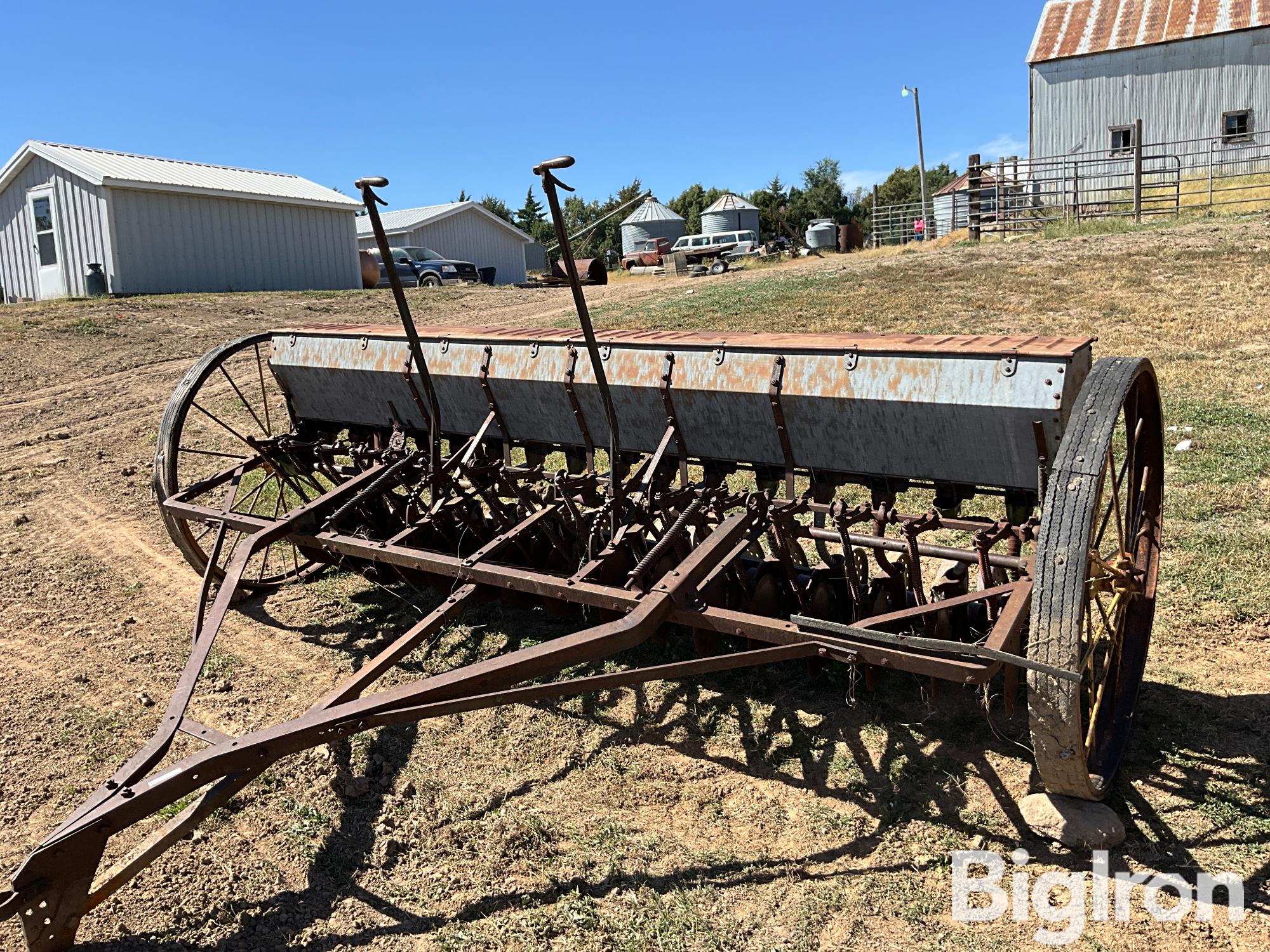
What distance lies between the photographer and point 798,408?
12.8 feet

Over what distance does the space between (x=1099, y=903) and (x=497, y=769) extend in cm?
212

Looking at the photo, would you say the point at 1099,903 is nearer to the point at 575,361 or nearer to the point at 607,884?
the point at 607,884

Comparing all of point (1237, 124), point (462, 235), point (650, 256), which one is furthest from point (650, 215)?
point (1237, 124)

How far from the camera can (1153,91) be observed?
79.4ft

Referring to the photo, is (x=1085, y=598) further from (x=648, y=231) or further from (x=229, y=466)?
(x=648, y=231)

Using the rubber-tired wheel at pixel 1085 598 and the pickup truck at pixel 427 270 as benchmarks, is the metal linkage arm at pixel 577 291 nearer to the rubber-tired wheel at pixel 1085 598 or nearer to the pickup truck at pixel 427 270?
the rubber-tired wheel at pixel 1085 598

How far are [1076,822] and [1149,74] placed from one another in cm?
2624

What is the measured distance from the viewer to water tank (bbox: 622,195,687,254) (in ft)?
137

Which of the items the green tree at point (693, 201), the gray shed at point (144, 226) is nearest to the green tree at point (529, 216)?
the green tree at point (693, 201)

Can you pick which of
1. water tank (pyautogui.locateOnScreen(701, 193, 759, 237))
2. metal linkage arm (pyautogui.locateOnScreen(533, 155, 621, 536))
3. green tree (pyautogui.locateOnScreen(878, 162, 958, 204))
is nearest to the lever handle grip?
metal linkage arm (pyautogui.locateOnScreen(533, 155, 621, 536))

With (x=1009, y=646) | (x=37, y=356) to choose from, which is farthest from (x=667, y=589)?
(x=37, y=356)

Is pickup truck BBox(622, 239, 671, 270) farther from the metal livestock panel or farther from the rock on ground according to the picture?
the rock on ground

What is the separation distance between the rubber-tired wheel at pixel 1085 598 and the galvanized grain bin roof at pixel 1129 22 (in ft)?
82.1

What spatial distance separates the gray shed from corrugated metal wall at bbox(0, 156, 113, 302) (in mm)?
24
